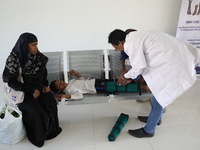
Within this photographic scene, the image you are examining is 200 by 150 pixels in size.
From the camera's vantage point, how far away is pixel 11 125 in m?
1.63

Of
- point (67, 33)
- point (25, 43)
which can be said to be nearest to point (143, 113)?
point (25, 43)

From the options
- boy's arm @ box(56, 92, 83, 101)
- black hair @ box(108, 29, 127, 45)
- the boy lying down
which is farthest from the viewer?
the boy lying down

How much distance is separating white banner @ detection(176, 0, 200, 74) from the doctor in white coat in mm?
2072

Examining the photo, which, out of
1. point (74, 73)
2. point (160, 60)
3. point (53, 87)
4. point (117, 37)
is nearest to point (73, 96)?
point (53, 87)

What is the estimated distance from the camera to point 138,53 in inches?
52.9

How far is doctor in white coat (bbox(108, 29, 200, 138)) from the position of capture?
53.1 inches

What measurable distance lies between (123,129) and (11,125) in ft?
4.09

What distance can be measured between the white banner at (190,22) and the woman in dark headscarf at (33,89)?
9.06 ft

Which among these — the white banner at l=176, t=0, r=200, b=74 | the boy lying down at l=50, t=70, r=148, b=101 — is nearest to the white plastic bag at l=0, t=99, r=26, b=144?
the boy lying down at l=50, t=70, r=148, b=101

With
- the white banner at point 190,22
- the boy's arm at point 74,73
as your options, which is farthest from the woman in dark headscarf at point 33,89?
the white banner at point 190,22

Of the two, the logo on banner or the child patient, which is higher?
the logo on banner

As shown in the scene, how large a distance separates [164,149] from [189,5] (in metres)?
2.74

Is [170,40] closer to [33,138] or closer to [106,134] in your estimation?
[106,134]

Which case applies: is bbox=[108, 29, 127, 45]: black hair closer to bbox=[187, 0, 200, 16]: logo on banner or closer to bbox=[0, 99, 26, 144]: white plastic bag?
bbox=[0, 99, 26, 144]: white plastic bag
